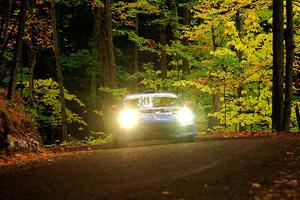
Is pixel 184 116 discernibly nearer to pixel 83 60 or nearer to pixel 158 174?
pixel 158 174

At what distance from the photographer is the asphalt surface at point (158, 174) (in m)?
6.87

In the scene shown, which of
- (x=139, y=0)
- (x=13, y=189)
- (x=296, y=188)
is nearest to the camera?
(x=296, y=188)

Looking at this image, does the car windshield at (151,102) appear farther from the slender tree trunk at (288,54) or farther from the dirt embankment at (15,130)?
the slender tree trunk at (288,54)

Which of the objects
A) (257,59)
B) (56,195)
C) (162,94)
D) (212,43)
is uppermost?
(212,43)

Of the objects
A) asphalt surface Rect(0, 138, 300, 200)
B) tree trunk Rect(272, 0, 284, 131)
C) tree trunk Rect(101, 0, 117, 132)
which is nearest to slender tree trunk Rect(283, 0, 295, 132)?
tree trunk Rect(272, 0, 284, 131)

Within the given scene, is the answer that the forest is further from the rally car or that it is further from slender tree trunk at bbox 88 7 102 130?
the rally car

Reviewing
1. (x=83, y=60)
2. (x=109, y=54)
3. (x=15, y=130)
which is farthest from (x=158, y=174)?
(x=83, y=60)

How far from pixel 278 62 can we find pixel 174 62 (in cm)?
1464

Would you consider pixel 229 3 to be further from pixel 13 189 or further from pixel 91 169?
pixel 13 189

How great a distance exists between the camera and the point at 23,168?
959 centimetres

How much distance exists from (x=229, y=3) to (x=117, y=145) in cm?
805

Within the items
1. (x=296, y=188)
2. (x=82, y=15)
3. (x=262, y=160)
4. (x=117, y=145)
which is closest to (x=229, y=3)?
(x=117, y=145)

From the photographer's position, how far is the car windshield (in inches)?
540

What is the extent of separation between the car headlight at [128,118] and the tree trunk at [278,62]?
5.24 m
